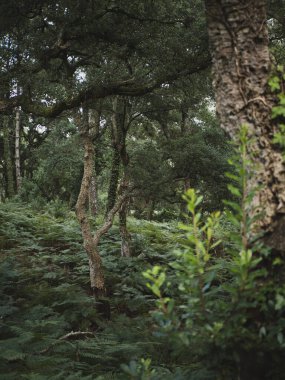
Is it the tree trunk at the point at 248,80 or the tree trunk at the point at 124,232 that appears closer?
the tree trunk at the point at 248,80

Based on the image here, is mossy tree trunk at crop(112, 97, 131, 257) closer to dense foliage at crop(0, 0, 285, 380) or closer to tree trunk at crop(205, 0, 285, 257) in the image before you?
dense foliage at crop(0, 0, 285, 380)

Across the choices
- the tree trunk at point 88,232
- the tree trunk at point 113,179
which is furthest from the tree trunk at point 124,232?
the tree trunk at point 88,232

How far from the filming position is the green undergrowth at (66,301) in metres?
4.19

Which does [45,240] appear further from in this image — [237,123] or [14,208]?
[237,123]

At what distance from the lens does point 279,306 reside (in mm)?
1509

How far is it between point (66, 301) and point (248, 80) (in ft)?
20.8

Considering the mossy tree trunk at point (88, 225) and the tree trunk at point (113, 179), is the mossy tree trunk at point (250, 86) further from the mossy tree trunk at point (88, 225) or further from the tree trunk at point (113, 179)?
the tree trunk at point (113, 179)

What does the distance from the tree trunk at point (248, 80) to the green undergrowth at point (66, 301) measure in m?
2.60

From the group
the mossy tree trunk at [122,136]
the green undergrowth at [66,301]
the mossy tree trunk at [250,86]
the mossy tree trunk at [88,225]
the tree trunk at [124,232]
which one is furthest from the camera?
the mossy tree trunk at [122,136]

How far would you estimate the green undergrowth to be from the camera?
4.19m

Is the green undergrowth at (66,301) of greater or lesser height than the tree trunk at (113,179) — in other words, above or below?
below

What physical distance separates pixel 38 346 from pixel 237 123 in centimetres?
361

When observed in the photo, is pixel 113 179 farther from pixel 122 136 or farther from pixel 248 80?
pixel 248 80

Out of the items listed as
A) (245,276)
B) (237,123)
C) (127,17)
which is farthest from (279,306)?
(127,17)
